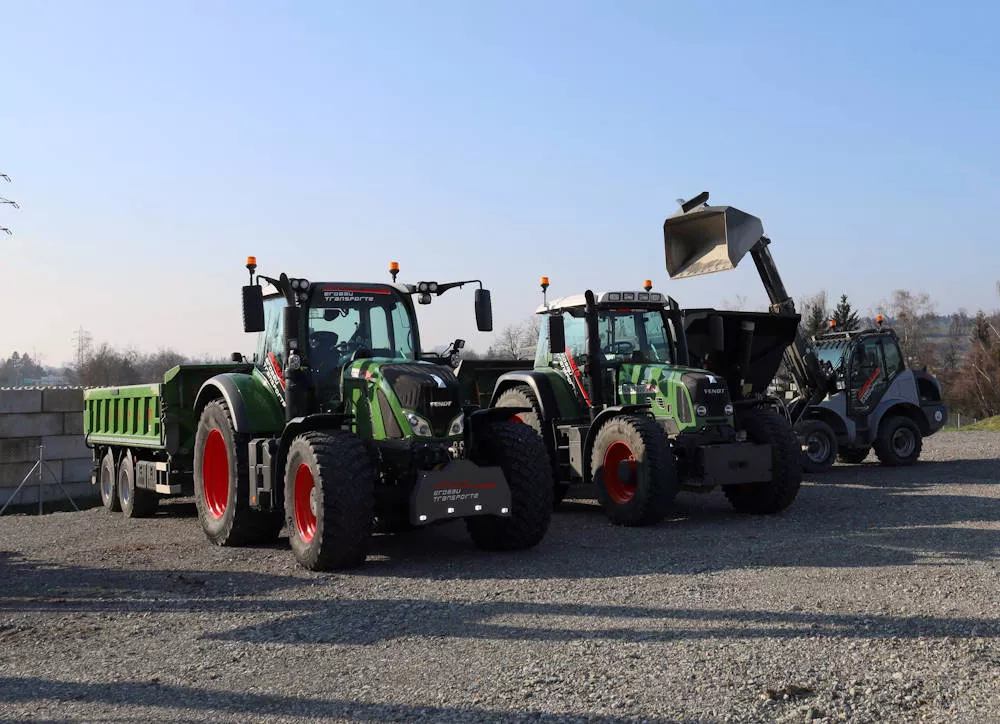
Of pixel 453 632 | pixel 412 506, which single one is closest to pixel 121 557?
pixel 412 506

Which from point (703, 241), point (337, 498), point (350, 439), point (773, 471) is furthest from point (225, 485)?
point (703, 241)

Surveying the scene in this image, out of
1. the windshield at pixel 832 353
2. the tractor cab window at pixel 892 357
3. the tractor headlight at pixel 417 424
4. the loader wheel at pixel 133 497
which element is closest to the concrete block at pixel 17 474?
the loader wheel at pixel 133 497

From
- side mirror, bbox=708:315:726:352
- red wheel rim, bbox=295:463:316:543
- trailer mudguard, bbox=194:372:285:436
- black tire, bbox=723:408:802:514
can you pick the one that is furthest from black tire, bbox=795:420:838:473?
red wheel rim, bbox=295:463:316:543

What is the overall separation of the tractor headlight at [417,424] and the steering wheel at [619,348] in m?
4.17

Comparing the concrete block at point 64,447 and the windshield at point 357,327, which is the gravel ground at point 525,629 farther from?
the concrete block at point 64,447

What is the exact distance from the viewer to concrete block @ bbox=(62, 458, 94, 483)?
56.0 feet

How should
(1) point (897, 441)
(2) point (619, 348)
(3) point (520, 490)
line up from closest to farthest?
(3) point (520, 490) < (2) point (619, 348) < (1) point (897, 441)

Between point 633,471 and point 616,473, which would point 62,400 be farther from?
point 633,471

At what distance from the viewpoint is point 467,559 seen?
333 inches

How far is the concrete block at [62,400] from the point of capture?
1681 cm

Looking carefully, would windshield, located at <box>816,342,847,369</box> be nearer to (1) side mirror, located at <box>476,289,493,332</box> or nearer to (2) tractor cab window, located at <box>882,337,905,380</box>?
(2) tractor cab window, located at <box>882,337,905,380</box>

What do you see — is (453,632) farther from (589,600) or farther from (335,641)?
(589,600)

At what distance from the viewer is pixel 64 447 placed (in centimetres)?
1705

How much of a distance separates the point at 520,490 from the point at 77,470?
11.5m
